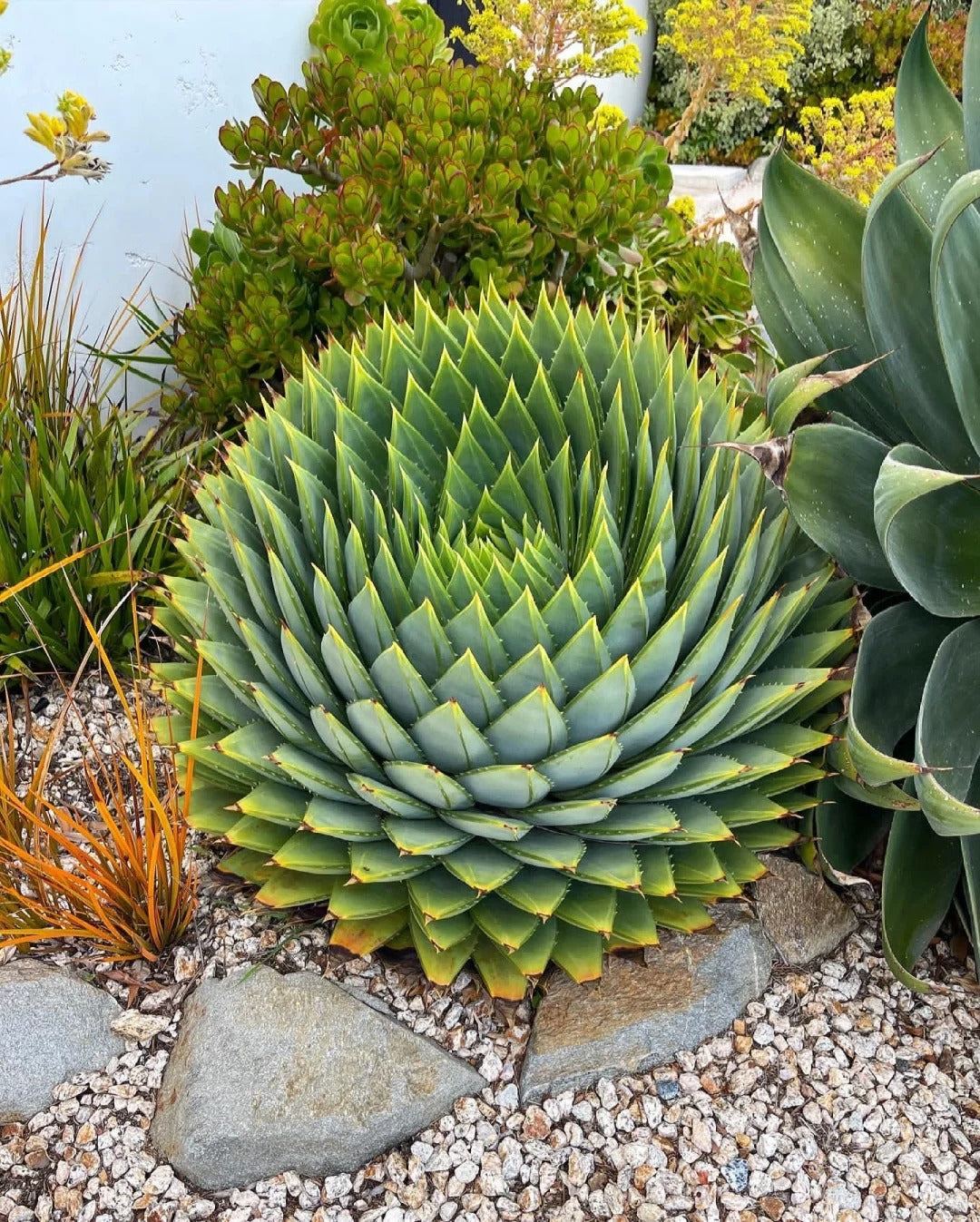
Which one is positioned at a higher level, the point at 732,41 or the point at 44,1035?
the point at 732,41

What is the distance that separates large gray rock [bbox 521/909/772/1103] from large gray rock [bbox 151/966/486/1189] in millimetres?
129

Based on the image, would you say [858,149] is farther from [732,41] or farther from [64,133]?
[64,133]

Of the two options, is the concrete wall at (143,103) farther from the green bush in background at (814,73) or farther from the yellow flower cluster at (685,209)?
the green bush in background at (814,73)

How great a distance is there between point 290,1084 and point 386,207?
79.8 inches

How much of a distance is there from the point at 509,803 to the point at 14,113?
7.49 feet

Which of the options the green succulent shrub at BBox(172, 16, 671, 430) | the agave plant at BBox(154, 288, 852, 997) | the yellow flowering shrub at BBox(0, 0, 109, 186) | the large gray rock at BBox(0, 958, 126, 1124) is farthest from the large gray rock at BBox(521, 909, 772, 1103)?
the green succulent shrub at BBox(172, 16, 671, 430)

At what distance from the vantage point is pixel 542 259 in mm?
2908

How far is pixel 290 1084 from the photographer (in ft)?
5.06

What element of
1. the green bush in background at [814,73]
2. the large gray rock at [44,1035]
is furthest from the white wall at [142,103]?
the green bush in background at [814,73]

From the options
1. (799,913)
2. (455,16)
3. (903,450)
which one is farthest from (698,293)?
(455,16)

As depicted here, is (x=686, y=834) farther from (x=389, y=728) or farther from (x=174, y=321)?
(x=174, y=321)

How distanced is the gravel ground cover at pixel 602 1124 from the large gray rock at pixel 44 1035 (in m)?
0.03

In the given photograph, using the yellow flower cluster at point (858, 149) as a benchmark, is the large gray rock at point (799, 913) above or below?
below

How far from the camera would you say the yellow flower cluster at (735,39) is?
5.06 metres
